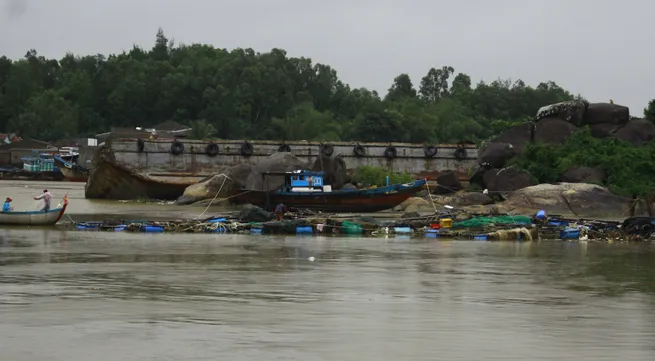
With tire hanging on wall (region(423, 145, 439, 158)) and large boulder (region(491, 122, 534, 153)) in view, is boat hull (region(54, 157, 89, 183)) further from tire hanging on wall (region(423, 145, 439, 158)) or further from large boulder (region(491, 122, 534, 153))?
large boulder (region(491, 122, 534, 153))

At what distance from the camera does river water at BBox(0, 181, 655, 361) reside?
12859mm

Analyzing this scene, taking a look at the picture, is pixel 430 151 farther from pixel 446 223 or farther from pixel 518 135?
pixel 446 223

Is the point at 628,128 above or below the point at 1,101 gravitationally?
below

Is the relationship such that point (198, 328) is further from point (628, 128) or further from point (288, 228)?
point (628, 128)

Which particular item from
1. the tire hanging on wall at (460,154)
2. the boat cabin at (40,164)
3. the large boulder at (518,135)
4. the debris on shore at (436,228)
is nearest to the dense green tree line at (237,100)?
the boat cabin at (40,164)

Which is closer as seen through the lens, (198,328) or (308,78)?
(198,328)

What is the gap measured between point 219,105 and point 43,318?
5160 inches

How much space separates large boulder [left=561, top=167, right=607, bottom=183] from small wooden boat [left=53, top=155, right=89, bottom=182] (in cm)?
5967

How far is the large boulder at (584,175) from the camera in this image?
48031 millimetres

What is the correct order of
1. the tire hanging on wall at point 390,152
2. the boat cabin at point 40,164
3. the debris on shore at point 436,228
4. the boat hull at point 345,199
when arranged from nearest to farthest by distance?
1. the debris on shore at point 436,228
2. the boat hull at point 345,199
3. the tire hanging on wall at point 390,152
4. the boat cabin at point 40,164

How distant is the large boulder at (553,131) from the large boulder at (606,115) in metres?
1.34

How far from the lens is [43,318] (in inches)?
572

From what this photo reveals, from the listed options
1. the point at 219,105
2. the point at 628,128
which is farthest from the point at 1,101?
the point at 628,128

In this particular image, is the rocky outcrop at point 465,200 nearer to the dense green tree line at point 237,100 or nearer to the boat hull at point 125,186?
the boat hull at point 125,186
